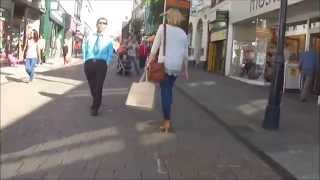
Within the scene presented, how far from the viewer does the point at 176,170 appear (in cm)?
782

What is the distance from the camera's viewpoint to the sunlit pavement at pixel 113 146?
302 inches

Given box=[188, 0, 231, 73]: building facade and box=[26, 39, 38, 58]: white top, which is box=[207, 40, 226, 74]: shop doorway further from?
box=[26, 39, 38, 58]: white top

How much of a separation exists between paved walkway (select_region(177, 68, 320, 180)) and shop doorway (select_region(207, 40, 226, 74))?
1733 centimetres

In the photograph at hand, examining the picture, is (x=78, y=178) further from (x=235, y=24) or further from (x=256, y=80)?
(x=235, y=24)

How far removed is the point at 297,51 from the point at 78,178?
59.6 feet

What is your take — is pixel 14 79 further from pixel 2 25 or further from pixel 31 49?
pixel 2 25

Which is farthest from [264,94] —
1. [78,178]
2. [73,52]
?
[73,52]

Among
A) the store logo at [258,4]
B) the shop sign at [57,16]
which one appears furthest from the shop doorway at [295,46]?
the shop sign at [57,16]

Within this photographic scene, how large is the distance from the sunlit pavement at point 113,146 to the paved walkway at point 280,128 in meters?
0.26

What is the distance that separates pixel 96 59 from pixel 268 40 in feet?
55.5

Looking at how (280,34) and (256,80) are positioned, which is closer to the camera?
(280,34)

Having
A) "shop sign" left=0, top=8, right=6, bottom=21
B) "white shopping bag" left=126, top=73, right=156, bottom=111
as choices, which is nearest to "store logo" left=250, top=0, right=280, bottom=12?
"shop sign" left=0, top=8, right=6, bottom=21

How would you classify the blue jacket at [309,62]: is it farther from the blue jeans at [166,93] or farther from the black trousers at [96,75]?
the blue jeans at [166,93]

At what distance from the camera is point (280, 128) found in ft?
39.0
